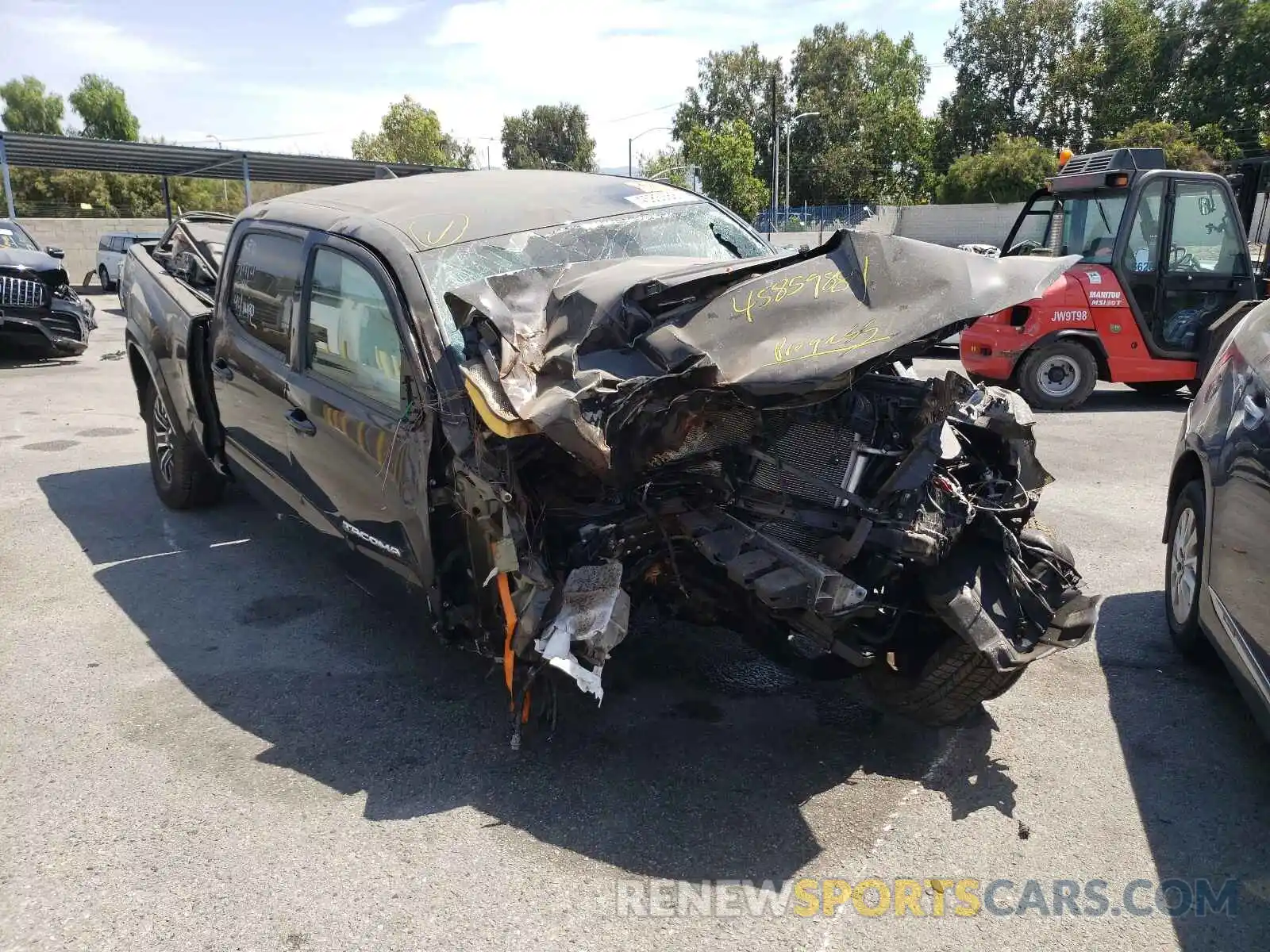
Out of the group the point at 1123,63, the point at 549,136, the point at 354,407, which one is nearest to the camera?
the point at 354,407

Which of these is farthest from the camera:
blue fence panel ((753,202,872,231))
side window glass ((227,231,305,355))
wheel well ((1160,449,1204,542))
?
blue fence panel ((753,202,872,231))

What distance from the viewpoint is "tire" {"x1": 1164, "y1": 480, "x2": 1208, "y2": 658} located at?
3.92m

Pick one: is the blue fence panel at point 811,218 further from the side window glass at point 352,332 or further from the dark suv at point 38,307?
the side window glass at point 352,332

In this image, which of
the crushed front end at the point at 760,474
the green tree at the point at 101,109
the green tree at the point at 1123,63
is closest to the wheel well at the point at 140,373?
the crushed front end at the point at 760,474

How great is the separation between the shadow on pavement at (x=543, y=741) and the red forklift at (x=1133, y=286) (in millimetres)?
6898

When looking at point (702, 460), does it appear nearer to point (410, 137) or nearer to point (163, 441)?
point (163, 441)

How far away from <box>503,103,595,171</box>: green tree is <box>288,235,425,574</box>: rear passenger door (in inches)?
3042

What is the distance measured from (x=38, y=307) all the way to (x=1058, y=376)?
12450mm

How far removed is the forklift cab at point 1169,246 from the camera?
9219 mm

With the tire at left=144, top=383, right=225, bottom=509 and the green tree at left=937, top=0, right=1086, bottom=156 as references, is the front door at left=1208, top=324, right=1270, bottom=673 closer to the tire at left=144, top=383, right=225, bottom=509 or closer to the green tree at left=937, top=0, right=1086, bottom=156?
the tire at left=144, top=383, right=225, bottom=509

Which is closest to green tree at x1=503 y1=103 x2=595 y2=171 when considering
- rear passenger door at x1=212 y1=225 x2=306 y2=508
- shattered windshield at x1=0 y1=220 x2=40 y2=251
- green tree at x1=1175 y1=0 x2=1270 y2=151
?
green tree at x1=1175 y1=0 x2=1270 y2=151

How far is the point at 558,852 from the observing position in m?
2.96

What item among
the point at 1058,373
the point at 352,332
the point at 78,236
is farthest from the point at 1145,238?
the point at 78,236

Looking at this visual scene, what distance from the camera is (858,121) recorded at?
193 feet
